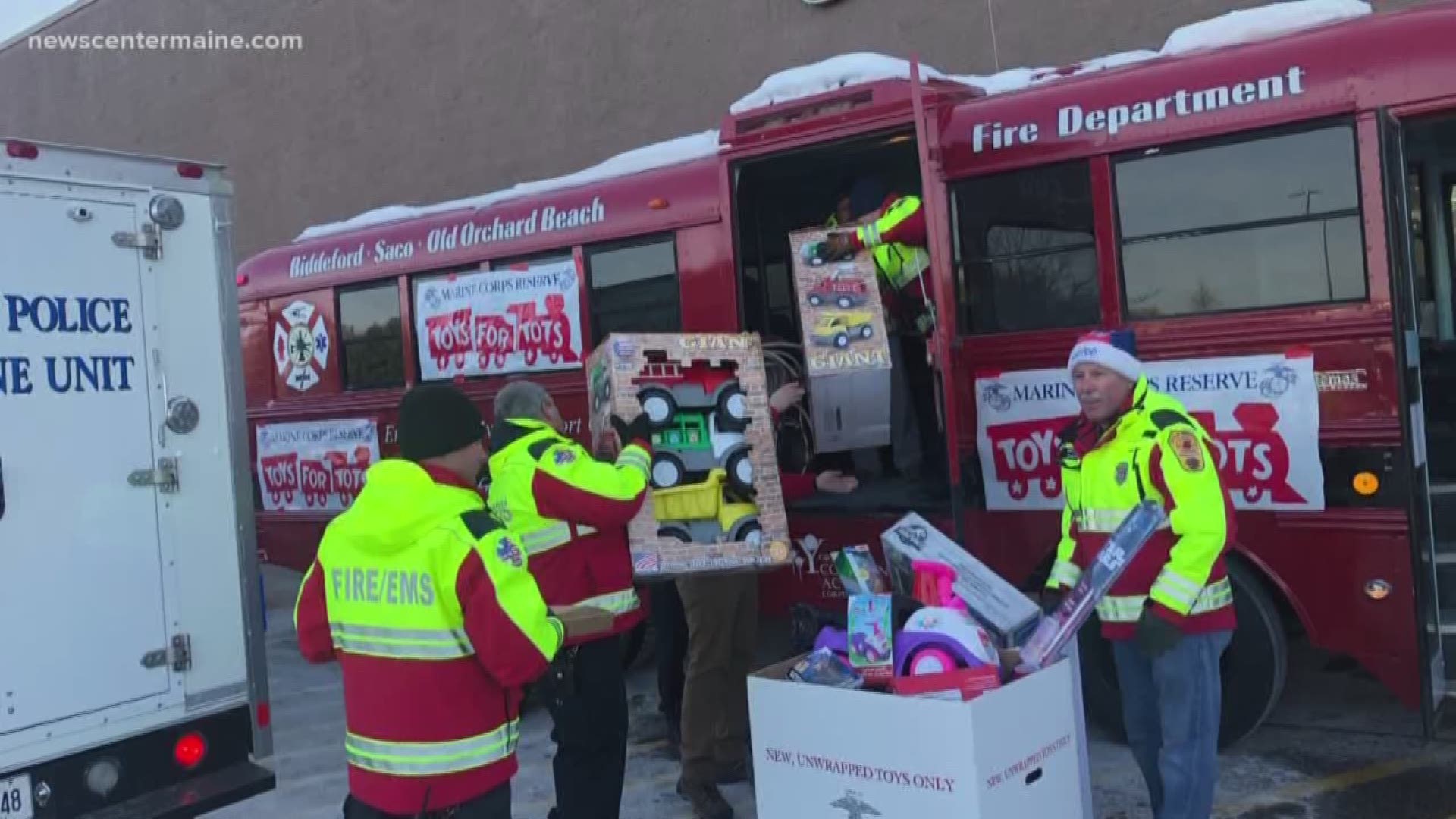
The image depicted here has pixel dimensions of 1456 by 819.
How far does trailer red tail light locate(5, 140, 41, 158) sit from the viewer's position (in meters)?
3.70

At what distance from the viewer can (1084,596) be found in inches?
121

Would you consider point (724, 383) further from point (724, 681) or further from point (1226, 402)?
point (1226, 402)

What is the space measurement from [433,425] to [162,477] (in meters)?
1.45

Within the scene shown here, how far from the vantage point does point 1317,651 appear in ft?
22.1

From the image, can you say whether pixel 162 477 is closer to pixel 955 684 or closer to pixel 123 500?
pixel 123 500

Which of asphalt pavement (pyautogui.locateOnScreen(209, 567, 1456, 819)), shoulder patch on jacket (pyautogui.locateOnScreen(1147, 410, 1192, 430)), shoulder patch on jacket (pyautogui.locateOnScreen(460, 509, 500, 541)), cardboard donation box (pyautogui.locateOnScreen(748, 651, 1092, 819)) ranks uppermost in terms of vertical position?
shoulder patch on jacket (pyautogui.locateOnScreen(1147, 410, 1192, 430))

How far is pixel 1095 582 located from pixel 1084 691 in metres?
2.48

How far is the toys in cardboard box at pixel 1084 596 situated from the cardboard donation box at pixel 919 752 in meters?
0.05

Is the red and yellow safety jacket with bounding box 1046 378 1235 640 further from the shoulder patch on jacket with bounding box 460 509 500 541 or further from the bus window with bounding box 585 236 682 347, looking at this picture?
the bus window with bounding box 585 236 682 347

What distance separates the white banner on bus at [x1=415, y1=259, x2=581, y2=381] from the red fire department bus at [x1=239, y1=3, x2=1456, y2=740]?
1.0 inches

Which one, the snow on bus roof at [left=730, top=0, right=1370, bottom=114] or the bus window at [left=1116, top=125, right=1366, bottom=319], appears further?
the snow on bus roof at [left=730, top=0, right=1370, bottom=114]

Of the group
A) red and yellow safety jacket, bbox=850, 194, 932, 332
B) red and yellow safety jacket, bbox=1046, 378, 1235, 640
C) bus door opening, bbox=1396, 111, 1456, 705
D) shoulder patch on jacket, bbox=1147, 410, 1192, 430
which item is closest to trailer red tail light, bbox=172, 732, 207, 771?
red and yellow safety jacket, bbox=1046, 378, 1235, 640

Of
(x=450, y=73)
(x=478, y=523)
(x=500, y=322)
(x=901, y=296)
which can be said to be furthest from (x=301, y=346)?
(x=450, y=73)

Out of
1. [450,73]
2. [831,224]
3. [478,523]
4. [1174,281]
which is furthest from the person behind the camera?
[450,73]
